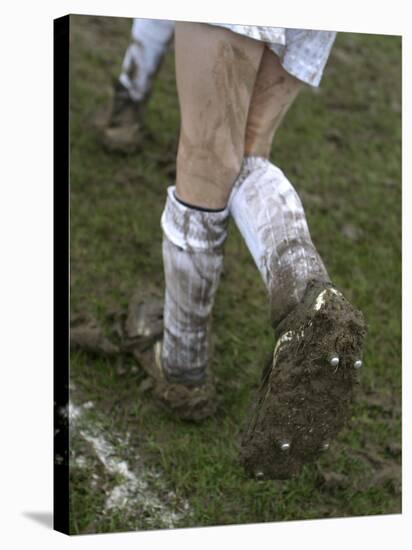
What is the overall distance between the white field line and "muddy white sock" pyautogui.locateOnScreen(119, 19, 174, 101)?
3.82ft

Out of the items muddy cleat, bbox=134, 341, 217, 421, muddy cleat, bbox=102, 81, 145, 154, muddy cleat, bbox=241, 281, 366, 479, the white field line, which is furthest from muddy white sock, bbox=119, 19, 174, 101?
muddy cleat, bbox=241, 281, 366, 479

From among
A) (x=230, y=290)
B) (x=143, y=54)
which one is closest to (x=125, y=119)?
(x=143, y=54)

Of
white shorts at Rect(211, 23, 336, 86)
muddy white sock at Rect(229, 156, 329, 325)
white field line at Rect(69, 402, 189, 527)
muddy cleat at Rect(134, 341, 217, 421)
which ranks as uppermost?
white shorts at Rect(211, 23, 336, 86)

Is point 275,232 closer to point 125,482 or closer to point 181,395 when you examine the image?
point 181,395

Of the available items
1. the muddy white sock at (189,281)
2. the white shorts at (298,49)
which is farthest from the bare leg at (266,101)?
the muddy white sock at (189,281)

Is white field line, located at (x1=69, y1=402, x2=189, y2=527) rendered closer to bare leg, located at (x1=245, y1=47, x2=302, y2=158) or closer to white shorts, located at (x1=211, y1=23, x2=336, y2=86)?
bare leg, located at (x1=245, y1=47, x2=302, y2=158)

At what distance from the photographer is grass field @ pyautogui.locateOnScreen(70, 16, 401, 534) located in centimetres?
250

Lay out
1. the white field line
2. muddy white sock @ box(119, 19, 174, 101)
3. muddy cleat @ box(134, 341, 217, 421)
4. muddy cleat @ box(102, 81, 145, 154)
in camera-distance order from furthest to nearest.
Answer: muddy cleat @ box(102, 81, 145, 154) < muddy white sock @ box(119, 19, 174, 101) < muddy cleat @ box(134, 341, 217, 421) < the white field line

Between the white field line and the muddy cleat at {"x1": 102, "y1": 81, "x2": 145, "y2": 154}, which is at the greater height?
the muddy cleat at {"x1": 102, "y1": 81, "x2": 145, "y2": 154}

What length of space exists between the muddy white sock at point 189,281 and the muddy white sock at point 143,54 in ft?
2.71

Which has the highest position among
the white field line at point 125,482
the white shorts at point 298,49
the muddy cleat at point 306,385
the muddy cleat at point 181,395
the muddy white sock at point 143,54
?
the white shorts at point 298,49

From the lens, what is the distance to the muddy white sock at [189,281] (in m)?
2.29

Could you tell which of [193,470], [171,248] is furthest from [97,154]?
[193,470]

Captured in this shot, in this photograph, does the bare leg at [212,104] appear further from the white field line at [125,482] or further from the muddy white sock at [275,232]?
the white field line at [125,482]
